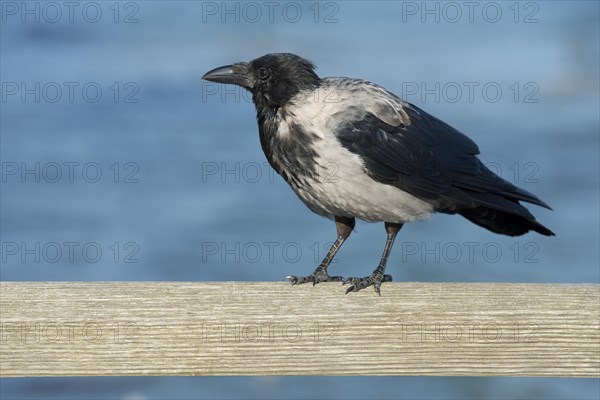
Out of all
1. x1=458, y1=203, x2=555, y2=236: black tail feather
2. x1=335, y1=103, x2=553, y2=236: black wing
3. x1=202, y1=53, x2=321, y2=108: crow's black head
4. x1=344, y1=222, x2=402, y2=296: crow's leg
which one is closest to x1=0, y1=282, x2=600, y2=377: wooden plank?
x1=344, y1=222, x2=402, y2=296: crow's leg

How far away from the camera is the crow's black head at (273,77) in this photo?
16.4 feet

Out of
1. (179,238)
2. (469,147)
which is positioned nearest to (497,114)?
(179,238)

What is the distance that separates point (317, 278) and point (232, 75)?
0.96m

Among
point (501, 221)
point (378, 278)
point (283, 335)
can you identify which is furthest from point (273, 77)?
point (283, 335)

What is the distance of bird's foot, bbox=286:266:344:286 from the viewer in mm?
4801

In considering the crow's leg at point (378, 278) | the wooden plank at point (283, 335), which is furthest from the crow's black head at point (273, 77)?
the wooden plank at point (283, 335)

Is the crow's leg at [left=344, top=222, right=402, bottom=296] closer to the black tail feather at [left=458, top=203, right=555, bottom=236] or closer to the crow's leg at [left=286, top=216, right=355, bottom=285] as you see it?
the crow's leg at [left=286, top=216, right=355, bottom=285]

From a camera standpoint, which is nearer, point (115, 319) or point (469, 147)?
point (115, 319)

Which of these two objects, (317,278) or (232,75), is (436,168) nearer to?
(317,278)

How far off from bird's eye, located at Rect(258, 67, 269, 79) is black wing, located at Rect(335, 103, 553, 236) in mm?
Result: 438

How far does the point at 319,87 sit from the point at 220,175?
4340 millimetres

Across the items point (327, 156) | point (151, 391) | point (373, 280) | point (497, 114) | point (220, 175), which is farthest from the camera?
point (497, 114)

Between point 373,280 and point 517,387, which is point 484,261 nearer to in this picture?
point 517,387

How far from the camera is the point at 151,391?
21.6 ft
